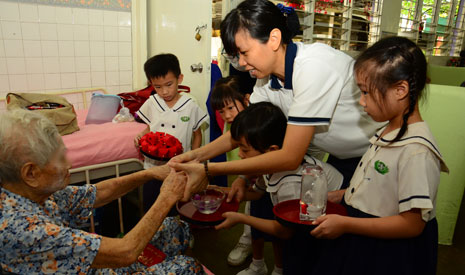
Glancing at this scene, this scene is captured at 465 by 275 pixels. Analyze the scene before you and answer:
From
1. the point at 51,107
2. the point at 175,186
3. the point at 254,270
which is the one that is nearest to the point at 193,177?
the point at 175,186

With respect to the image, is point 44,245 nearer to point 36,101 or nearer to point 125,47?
point 36,101

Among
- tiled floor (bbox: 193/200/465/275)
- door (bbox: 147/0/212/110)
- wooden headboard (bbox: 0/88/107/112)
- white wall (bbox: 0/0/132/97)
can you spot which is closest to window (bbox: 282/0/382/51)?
door (bbox: 147/0/212/110)

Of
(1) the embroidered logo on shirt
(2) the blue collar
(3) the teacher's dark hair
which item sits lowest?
(1) the embroidered logo on shirt

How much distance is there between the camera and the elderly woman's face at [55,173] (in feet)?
3.53

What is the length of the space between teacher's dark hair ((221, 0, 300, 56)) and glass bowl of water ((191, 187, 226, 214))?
29.0 inches

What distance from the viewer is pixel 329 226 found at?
1.11m

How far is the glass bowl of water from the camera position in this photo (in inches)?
64.7

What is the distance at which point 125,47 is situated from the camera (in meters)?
4.05

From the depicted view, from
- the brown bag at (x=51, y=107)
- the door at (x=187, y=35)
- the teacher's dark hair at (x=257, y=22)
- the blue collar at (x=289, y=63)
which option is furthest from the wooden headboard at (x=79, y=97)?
the blue collar at (x=289, y=63)

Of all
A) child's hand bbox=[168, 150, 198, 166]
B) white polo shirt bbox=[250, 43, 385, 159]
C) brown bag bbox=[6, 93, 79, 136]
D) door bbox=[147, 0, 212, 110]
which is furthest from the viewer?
door bbox=[147, 0, 212, 110]

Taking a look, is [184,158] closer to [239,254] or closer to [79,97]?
[239,254]

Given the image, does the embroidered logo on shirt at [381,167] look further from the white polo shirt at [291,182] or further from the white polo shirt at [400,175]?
the white polo shirt at [291,182]

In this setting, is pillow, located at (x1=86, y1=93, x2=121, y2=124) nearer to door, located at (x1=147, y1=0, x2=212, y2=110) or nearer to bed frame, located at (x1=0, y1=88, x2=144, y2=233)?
bed frame, located at (x1=0, y1=88, x2=144, y2=233)

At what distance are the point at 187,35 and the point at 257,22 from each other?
106 inches
